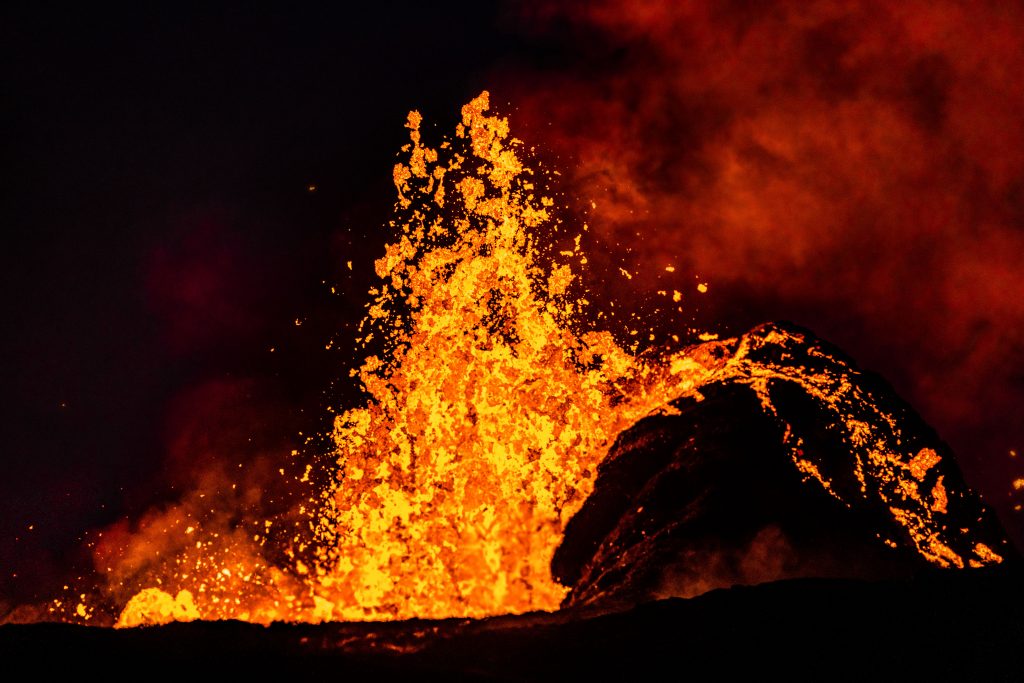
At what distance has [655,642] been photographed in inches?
231

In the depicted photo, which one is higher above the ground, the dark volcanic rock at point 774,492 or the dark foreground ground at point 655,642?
the dark volcanic rock at point 774,492

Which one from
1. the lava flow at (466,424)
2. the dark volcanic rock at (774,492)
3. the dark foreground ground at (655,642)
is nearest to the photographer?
the dark foreground ground at (655,642)

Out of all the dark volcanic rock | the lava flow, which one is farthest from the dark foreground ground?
the lava flow

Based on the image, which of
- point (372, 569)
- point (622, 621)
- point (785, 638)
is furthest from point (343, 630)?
point (372, 569)

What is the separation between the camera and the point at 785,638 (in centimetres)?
567

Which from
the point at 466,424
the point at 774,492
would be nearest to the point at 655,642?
the point at 774,492

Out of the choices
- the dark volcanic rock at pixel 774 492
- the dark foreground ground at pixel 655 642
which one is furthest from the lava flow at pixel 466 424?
the dark foreground ground at pixel 655 642

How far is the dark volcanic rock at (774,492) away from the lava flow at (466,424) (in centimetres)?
14

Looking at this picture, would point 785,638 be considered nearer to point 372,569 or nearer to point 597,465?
point 597,465

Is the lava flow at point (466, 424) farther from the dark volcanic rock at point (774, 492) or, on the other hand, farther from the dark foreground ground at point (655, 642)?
the dark foreground ground at point (655, 642)

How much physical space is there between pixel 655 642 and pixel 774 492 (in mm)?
4359

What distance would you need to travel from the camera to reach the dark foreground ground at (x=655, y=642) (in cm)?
538

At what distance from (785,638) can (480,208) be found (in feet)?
30.7

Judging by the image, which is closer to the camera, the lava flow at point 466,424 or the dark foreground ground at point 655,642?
the dark foreground ground at point 655,642
